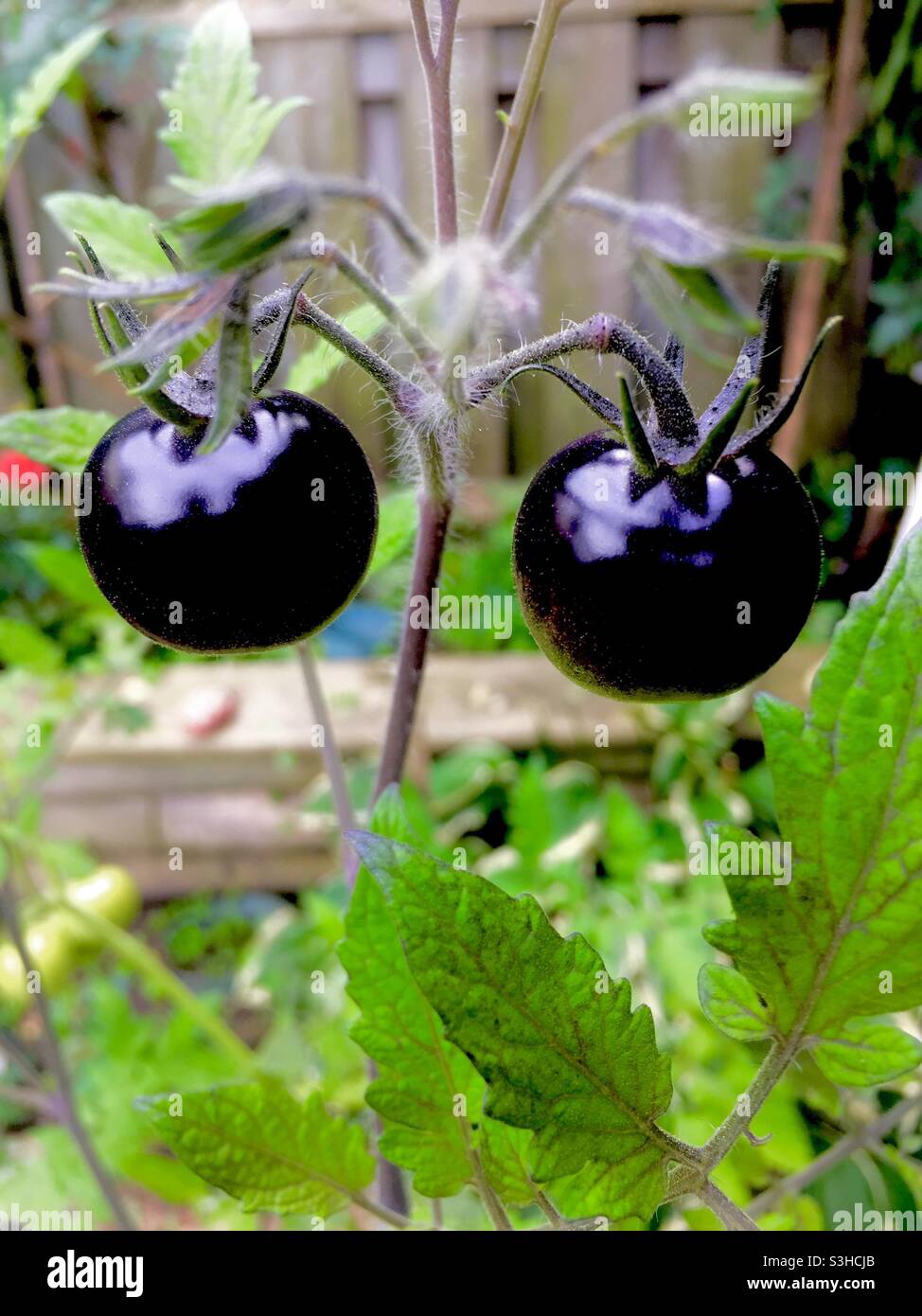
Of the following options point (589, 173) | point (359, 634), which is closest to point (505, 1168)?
point (359, 634)

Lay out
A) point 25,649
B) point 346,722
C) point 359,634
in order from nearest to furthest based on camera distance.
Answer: point 25,649 < point 346,722 < point 359,634

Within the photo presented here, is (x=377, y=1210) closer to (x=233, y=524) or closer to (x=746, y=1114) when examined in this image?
(x=746, y=1114)

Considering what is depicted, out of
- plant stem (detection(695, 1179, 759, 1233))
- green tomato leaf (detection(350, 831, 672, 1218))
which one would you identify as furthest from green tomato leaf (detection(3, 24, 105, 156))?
plant stem (detection(695, 1179, 759, 1233))

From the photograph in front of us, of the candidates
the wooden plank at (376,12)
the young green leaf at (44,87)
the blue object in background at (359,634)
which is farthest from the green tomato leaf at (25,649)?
the wooden plank at (376,12)

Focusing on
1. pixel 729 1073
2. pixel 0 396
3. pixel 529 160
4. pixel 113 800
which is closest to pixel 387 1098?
pixel 729 1073

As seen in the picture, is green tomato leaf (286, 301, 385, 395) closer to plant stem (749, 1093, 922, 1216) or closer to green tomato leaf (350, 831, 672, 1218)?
green tomato leaf (350, 831, 672, 1218)

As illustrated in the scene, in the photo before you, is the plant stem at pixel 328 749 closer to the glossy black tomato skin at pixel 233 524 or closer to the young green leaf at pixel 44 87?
the glossy black tomato skin at pixel 233 524

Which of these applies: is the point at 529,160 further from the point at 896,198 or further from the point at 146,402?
the point at 146,402
